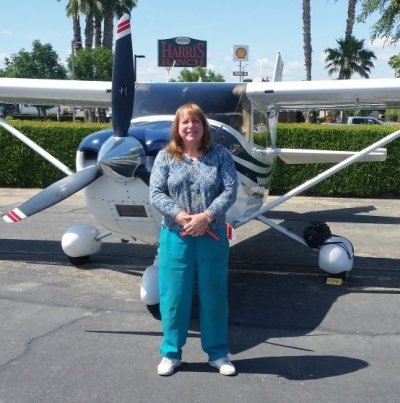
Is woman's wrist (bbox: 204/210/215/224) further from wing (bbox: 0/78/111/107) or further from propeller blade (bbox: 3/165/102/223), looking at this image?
wing (bbox: 0/78/111/107)

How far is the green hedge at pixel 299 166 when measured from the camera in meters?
12.2

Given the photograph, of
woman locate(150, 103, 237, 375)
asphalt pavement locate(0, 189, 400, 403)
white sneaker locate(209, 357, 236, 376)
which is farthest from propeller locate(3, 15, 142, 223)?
white sneaker locate(209, 357, 236, 376)

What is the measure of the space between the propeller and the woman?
0.63m

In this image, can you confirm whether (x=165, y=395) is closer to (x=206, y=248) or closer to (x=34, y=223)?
(x=206, y=248)

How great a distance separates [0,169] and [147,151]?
1016 centimetres

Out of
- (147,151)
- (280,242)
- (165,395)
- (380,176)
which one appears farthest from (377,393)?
(380,176)

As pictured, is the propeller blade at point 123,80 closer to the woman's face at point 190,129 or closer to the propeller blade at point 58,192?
the propeller blade at point 58,192

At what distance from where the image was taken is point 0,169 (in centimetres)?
1338

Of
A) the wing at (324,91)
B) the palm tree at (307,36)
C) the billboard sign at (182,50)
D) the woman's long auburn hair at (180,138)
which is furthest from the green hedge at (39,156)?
the palm tree at (307,36)

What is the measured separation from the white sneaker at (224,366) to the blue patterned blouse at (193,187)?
0.84m

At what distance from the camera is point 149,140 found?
4191 mm

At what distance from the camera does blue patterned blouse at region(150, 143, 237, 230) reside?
3.39 meters

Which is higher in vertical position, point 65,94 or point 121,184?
point 65,94

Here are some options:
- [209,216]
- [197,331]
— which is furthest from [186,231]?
[197,331]
